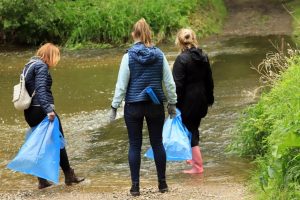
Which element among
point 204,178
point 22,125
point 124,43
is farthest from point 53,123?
point 124,43

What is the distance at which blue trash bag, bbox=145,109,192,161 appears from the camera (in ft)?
21.8

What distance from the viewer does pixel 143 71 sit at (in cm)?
→ 580

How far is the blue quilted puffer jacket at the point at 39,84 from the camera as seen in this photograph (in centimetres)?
635

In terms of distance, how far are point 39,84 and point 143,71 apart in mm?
1242

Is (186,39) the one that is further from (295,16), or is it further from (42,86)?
(295,16)

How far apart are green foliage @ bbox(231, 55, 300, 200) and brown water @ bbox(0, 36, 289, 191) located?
13.0 inches

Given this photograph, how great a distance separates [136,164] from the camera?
19.8ft

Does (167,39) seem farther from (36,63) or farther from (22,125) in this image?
(36,63)

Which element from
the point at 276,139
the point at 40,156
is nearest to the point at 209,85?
the point at 276,139

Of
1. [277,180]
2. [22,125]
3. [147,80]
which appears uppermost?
[147,80]

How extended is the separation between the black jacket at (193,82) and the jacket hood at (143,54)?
101cm

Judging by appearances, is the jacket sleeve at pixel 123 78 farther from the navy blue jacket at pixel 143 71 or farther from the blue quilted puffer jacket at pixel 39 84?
the blue quilted puffer jacket at pixel 39 84

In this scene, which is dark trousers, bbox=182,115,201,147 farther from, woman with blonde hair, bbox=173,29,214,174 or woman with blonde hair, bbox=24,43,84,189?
woman with blonde hair, bbox=24,43,84,189

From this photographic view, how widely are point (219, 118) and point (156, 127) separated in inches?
172
